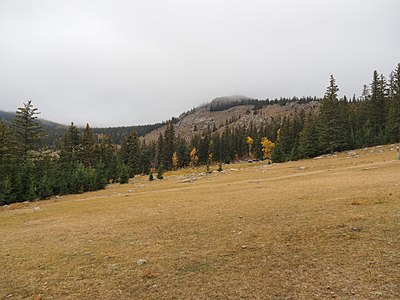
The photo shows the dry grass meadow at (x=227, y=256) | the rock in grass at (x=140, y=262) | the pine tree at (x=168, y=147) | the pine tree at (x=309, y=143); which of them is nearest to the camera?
the dry grass meadow at (x=227, y=256)

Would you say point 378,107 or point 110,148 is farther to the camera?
point 110,148

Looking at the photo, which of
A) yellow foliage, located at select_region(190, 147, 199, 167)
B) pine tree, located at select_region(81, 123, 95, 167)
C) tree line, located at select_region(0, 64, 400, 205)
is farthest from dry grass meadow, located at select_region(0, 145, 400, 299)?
yellow foliage, located at select_region(190, 147, 199, 167)

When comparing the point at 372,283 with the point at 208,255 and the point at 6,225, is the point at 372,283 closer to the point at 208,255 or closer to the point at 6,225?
the point at 208,255

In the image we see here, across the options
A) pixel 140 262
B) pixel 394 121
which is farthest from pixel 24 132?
pixel 394 121

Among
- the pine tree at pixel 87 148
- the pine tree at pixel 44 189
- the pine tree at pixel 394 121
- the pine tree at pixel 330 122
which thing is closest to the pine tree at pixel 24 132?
the pine tree at pixel 44 189

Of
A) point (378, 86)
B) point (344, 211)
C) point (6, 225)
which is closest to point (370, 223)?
point (344, 211)

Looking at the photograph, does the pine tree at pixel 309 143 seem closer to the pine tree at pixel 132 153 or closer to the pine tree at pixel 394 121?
the pine tree at pixel 394 121

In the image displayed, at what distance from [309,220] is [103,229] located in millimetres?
12503

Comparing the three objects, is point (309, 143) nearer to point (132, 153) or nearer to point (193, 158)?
point (132, 153)

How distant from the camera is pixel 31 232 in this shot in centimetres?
2009

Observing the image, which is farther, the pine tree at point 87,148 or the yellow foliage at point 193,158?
the yellow foliage at point 193,158

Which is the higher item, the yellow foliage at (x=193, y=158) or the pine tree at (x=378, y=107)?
the pine tree at (x=378, y=107)

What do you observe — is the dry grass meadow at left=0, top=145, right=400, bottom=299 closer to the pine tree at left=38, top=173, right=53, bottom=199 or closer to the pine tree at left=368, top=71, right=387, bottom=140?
the pine tree at left=38, top=173, right=53, bottom=199

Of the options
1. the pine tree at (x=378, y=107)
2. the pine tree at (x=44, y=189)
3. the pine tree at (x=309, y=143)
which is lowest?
the pine tree at (x=44, y=189)
